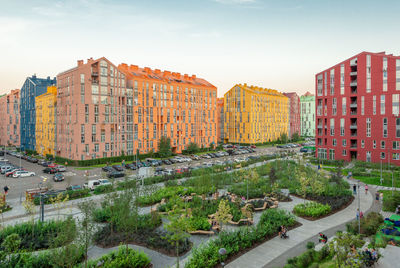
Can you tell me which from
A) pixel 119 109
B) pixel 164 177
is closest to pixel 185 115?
pixel 119 109

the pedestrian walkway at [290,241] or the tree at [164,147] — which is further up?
the tree at [164,147]

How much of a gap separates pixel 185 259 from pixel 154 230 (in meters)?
5.09

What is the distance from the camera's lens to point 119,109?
6234 cm

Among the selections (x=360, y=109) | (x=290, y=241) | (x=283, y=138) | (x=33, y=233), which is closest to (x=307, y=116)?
(x=283, y=138)

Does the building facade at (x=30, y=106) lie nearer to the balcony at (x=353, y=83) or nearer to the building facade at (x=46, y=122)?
the building facade at (x=46, y=122)

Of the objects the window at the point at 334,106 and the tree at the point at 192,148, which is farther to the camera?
the tree at the point at 192,148

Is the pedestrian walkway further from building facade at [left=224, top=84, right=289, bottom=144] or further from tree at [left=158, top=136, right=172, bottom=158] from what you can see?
building facade at [left=224, top=84, right=289, bottom=144]

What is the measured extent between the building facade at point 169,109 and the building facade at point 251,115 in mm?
15336

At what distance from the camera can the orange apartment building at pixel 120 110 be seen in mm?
57250

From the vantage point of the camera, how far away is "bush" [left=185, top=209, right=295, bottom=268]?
1678 centimetres

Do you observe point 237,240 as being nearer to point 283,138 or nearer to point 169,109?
point 169,109

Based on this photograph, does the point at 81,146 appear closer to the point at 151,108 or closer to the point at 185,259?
the point at 151,108

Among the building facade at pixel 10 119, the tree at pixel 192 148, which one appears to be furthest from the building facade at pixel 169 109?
the building facade at pixel 10 119

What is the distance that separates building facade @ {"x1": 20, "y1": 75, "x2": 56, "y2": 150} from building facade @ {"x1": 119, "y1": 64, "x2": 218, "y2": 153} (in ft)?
102
